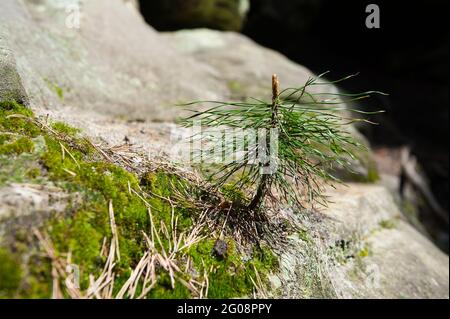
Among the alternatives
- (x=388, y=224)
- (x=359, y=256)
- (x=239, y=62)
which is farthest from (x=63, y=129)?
(x=239, y=62)

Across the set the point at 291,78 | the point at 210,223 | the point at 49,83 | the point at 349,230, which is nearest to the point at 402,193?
the point at 291,78

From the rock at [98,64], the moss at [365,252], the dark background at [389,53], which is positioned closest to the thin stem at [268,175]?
the moss at [365,252]

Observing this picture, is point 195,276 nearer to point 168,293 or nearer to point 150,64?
point 168,293

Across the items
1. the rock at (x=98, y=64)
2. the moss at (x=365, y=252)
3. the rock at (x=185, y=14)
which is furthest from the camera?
the rock at (x=185, y=14)

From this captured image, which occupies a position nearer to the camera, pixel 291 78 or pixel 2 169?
pixel 2 169

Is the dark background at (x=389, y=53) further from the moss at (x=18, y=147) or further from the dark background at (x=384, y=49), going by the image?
the moss at (x=18, y=147)

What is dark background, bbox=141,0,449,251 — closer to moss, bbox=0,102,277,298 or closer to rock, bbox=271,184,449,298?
rock, bbox=271,184,449,298
